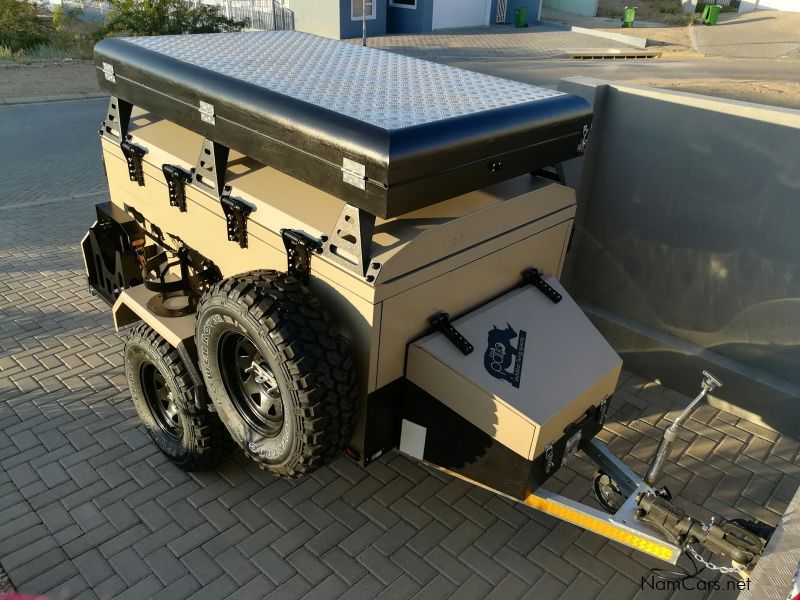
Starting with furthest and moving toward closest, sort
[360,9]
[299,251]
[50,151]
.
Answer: [360,9]
[50,151]
[299,251]

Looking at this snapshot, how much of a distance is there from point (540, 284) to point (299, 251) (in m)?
1.36

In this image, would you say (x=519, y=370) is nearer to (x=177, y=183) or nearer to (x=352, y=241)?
(x=352, y=241)

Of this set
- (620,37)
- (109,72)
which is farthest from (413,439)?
(620,37)

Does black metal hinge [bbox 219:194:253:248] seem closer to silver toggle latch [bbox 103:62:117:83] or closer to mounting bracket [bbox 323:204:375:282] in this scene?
mounting bracket [bbox 323:204:375:282]

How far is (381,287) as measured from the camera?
8.80ft

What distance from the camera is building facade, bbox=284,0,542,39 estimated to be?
70.5 ft

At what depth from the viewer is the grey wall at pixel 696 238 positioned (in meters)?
4.32

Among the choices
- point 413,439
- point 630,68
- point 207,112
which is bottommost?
point 413,439

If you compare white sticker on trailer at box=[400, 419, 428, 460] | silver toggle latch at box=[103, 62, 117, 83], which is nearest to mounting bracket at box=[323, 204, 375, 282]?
white sticker on trailer at box=[400, 419, 428, 460]

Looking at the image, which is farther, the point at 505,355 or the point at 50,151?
the point at 50,151

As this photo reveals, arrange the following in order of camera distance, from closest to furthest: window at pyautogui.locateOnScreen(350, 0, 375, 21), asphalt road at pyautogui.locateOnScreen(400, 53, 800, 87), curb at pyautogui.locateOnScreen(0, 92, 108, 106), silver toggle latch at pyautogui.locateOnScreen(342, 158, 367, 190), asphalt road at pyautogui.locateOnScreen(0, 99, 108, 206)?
1. silver toggle latch at pyautogui.locateOnScreen(342, 158, 367, 190)
2. asphalt road at pyautogui.locateOnScreen(0, 99, 108, 206)
3. curb at pyautogui.locateOnScreen(0, 92, 108, 106)
4. asphalt road at pyautogui.locateOnScreen(400, 53, 800, 87)
5. window at pyautogui.locateOnScreen(350, 0, 375, 21)

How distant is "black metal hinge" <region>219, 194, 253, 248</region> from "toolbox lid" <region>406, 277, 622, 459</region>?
1144mm

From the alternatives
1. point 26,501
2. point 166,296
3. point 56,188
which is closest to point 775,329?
point 166,296

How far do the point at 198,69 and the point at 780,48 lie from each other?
27.0m
